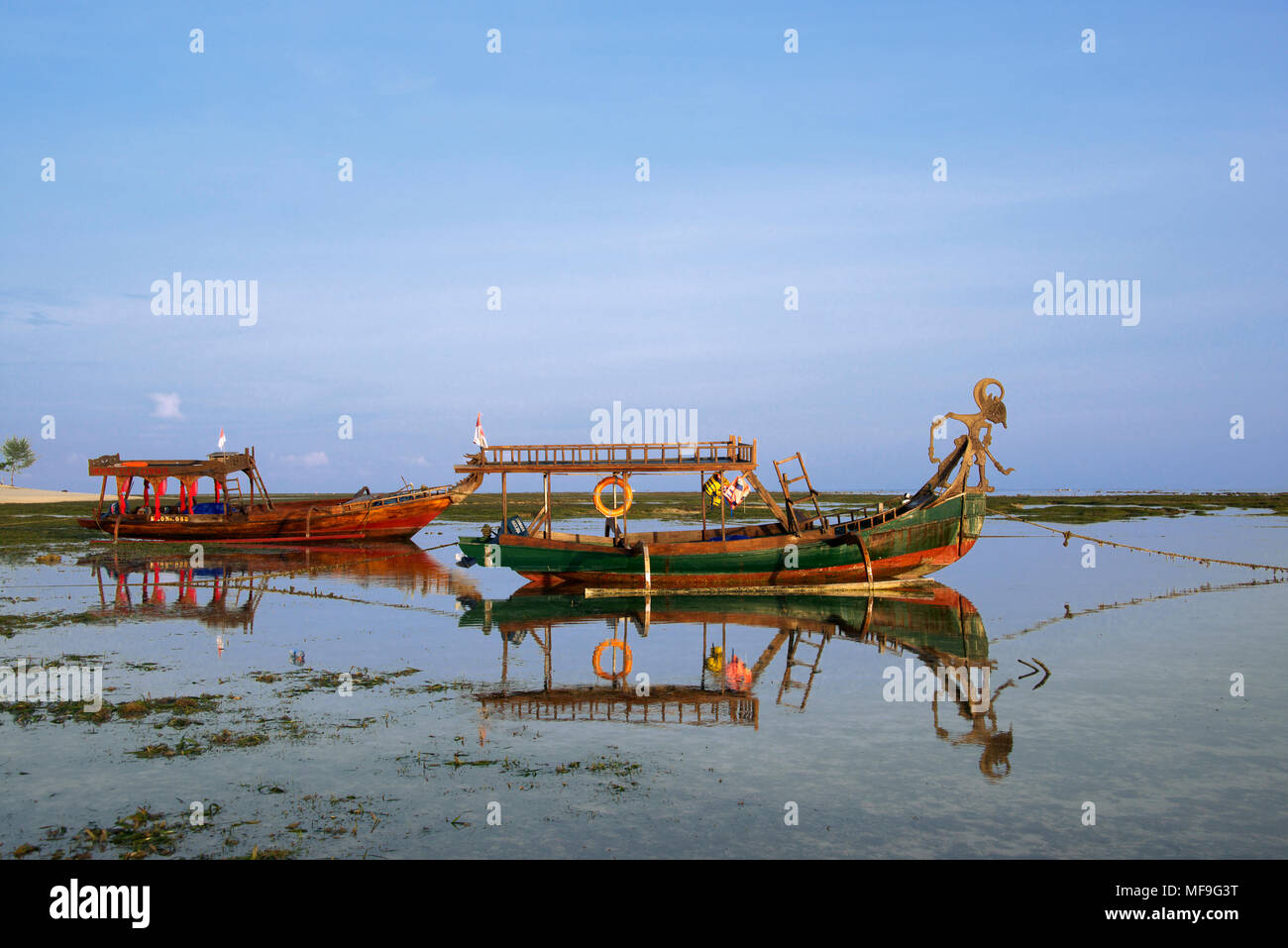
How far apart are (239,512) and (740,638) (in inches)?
1311

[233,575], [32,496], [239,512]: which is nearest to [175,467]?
[239,512]

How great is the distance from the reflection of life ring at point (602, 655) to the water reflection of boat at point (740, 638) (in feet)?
0.07

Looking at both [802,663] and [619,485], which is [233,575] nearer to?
[619,485]

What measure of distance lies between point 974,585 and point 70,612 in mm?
26718

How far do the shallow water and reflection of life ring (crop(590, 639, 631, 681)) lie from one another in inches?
8.4

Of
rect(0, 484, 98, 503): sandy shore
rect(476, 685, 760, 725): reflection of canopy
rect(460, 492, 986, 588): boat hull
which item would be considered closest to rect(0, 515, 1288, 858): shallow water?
rect(476, 685, 760, 725): reflection of canopy

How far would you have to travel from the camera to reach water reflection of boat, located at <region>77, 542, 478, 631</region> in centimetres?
2589

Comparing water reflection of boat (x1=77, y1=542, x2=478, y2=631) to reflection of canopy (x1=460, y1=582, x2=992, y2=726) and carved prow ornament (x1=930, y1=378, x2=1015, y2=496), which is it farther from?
carved prow ornament (x1=930, y1=378, x2=1015, y2=496)

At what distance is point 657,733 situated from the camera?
14.1m

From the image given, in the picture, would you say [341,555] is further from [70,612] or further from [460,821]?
[460,821]
